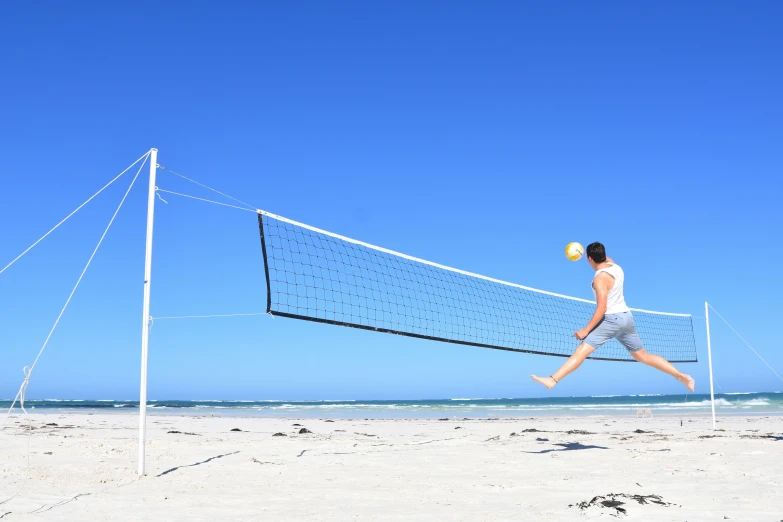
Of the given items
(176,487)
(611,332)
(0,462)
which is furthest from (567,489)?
(0,462)

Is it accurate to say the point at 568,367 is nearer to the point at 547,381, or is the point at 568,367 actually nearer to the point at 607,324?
the point at 547,381

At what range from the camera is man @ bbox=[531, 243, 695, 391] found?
6.25 m

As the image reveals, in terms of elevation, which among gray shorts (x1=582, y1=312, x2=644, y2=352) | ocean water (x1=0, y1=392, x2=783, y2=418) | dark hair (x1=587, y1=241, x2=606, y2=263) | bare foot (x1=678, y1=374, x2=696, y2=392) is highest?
dark hair (x1=587, y1=241, x2=606, y2=263)

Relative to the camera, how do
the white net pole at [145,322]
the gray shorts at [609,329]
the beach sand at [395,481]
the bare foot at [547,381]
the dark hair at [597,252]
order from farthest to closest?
the dark hair at [597,252] < the gray shorts at [609,329] < the bare foot at [547,381] < the white net pole at [145,322] < the beach sand at [395,481]

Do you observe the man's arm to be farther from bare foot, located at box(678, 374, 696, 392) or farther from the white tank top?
bare foot, located at box(678, 374, 696, 392)

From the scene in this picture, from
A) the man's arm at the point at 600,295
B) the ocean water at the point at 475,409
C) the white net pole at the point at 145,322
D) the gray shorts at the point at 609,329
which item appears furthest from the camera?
the ocean water at the point at 475,409

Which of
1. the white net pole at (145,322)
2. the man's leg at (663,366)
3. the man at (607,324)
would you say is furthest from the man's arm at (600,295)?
the white net pole at (145,322)

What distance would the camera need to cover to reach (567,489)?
4.93m

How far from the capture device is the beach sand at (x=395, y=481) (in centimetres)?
A: 418

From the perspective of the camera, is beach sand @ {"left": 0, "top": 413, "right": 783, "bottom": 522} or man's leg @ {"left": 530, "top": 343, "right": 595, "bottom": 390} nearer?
beach sand @ {"left": 0, "top": 413, "right": 783, "bottom": 522}

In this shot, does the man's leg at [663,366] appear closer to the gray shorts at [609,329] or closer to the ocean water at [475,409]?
the gray shorts at [609,329]

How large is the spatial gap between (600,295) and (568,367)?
75 cm

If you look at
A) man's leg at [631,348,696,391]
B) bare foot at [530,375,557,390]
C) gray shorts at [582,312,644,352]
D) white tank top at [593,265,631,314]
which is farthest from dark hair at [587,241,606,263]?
bare foot at [530,375,557,390]

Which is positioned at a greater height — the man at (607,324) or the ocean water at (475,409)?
the man at (607,324)
